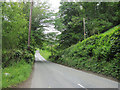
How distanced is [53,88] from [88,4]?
89.0ft

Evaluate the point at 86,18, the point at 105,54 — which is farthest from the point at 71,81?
the point at 86,18

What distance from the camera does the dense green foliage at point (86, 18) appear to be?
2767 cm

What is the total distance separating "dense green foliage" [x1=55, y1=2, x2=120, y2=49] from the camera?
1089 inches

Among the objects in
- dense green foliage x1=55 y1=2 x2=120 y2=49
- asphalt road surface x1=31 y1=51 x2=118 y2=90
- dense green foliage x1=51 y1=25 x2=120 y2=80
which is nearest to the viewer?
asphalt road surface x1=31 y1=51 x2=118 y2=90

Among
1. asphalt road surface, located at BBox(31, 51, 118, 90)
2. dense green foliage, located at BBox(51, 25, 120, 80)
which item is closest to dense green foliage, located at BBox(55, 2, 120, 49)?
dense green foliage, located at BBox(51, 25, 120, 80)

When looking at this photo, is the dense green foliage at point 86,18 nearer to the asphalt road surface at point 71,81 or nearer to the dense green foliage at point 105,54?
the dense green foliage at point 105,54

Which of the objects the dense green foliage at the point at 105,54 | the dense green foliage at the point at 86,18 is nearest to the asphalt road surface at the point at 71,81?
the dense green foliage at the point at 105,54

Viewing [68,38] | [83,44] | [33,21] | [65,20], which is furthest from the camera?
[65,20]

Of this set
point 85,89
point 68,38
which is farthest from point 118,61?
point 68,38

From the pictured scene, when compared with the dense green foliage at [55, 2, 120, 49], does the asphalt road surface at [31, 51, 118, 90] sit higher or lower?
lower

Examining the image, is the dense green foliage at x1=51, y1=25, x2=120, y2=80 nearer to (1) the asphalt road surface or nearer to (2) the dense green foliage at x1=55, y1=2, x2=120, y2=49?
(1) the asphalt road surface

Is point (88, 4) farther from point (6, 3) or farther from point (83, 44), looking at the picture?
point (6, 3)

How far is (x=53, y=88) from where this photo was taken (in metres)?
6.64

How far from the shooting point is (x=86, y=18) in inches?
1205
